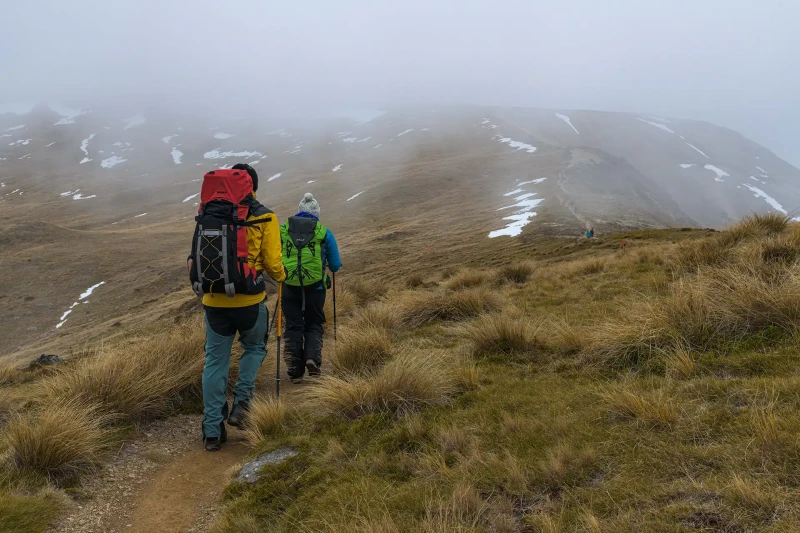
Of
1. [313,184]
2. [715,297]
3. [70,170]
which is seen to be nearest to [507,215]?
[715,297]

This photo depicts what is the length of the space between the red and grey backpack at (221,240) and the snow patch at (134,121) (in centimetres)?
19675

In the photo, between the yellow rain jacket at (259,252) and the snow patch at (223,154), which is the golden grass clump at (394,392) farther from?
the snow patch at (223,154)

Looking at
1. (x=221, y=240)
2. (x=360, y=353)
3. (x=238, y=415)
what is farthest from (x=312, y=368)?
(x=221, y=240)

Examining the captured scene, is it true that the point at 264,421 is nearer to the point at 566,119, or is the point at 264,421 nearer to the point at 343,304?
the point at 343,304

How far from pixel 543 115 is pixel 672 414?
164391mm

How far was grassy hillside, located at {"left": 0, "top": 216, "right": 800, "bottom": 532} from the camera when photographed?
2445mm

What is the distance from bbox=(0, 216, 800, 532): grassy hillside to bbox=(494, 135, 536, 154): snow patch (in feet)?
283

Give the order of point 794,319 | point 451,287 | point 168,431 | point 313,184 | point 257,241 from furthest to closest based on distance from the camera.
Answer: point 313,184, point 451,287, point 168,431, point 257,241, point 794,319

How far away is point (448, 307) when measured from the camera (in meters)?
7.64

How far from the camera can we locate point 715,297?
4.62 metres

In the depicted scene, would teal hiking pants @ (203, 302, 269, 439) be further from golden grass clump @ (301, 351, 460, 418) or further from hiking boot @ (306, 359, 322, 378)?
hiking boot @ (306, 359, 322, 378)

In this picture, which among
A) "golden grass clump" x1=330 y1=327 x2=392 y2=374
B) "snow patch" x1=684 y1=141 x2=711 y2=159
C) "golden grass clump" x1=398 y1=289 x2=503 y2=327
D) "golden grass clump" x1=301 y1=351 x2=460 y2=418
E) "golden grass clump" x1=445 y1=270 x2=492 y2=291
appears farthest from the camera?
"snow patch" x1=684 y1=141 x2=711 y2=159

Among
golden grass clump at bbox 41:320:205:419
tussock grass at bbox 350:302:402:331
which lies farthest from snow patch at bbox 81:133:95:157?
golden grass clump at bbox 41:320:205:419

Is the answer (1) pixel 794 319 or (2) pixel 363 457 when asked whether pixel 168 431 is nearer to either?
(2) pixel 363 457
